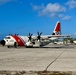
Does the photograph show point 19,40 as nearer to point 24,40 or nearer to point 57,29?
point 24,40

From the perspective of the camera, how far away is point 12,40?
42.8 metres

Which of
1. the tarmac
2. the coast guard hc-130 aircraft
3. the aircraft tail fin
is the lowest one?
the tarmac

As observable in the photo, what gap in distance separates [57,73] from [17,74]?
1.45 m

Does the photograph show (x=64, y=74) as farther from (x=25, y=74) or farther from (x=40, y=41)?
(x=40, y=41)

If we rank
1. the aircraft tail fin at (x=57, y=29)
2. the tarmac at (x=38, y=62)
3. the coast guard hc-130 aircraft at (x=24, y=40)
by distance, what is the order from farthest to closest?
the aircraft tail fin at (x=57, y=29) < the coast guard hc-130 aircraft at (x=24, y=40) < the tarmac at (x=38, y=62)

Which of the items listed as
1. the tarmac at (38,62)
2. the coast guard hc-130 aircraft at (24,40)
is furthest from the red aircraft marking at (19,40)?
the tarmac at (38,62)

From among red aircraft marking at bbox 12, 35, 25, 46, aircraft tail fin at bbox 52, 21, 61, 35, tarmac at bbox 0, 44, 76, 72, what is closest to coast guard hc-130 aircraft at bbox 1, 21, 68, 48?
red aircraft marking at bbox 12, 35, 25, 46

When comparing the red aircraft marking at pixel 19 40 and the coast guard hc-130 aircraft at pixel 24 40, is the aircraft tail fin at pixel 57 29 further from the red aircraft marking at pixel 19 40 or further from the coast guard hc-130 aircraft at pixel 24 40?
the red aircraft marking at pixel 19 40

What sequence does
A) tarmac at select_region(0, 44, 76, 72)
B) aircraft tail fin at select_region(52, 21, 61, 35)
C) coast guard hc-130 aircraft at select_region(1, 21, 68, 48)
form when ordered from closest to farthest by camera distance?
tarmac at select_region(0, 44, 76, 72)
coast guard hc-130 aircraft at select_region(1, 21, 68, 48)
aircraft tail fin at select_region(52, 21, 61, 35)

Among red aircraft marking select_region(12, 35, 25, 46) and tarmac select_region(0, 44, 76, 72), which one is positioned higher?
red aircraft marking select_region(12, 35, 25, 46)

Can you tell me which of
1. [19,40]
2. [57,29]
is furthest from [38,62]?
[57,29]

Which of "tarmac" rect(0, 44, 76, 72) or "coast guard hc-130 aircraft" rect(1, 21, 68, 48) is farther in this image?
"coast guard hc-130 aircraft" rect(1, 21, 68, 48)

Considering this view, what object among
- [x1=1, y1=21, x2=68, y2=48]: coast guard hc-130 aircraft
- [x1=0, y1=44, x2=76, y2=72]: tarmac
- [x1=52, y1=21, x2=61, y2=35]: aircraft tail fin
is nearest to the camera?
[x1=0, y1=44, x2=76, y2=72]: tarmac

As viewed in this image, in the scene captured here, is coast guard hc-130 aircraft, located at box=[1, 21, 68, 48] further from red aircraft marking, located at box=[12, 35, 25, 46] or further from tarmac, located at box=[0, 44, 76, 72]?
tarmac, located at box=[0, 44, 76, 72]
